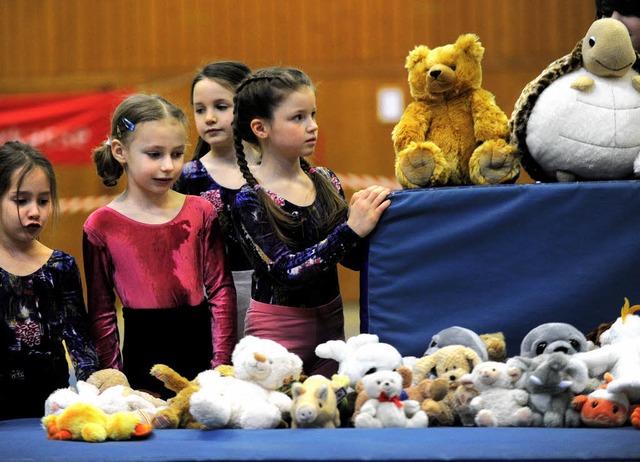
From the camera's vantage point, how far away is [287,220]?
2.09 metres

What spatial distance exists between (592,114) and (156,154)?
0.98m

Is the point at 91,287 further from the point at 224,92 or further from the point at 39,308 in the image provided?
the point at 224,92

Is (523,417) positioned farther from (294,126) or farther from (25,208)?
(25,208)

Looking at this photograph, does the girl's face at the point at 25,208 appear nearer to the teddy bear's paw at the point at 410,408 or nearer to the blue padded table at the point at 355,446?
the blue padded table at the point at 355,446

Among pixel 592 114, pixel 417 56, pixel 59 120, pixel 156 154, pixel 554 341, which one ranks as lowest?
pixel 59 120

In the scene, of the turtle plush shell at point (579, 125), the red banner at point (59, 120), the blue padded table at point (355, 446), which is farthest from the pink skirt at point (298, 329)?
the red banner at point (59, 120)

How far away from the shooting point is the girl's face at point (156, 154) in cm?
212

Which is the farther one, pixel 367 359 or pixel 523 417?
pixel 367 359

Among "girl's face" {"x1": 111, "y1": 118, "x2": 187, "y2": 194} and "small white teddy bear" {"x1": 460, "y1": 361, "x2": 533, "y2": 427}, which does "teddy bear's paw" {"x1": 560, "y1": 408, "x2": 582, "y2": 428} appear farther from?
"girl's face" {"x1": 111, "y1": 118, "x2": 187, "y2": 194}

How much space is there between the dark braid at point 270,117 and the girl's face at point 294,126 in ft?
0.05

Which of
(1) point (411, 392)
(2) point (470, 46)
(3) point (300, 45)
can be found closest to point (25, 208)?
(1) point (411, 392)

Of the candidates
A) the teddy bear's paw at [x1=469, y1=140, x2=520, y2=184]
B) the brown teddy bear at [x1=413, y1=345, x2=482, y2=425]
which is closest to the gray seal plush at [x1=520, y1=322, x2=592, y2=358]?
the brown teddy bear at [x1=413, y1=345, x2=482, y2=425]

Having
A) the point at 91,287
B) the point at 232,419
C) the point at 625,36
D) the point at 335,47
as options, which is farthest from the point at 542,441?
the point at 335,47

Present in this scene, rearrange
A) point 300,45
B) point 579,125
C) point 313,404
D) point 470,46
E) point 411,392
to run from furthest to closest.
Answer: point 300,45, point 470,46, point 579,125, point 411,392, point 313,404
